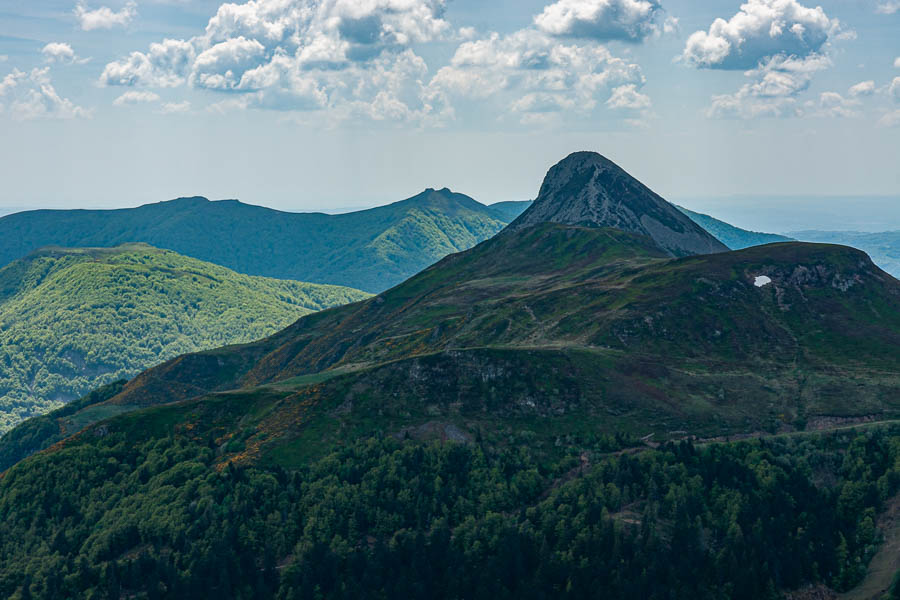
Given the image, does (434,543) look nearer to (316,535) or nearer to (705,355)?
(316,535)

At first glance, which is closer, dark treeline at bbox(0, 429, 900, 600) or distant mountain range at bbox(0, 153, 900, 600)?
dark treeline at bbox(0, 429, 900, 600)

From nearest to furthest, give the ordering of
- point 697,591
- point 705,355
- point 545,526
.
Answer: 1. point 697,591
2. point 545,526
3. point 705,355

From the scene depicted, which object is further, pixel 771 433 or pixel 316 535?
pixel 771 433

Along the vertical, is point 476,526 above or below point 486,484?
below

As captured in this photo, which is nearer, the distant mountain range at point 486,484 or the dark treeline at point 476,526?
the dark treeline at point 476,526

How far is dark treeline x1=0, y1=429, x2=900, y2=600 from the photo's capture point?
126 meters

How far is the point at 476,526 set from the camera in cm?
13438

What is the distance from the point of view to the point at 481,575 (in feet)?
421

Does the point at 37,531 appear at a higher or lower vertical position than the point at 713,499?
lower

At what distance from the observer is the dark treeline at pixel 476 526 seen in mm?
125625

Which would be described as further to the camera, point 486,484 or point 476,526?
point 486,484

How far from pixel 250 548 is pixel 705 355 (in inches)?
4685

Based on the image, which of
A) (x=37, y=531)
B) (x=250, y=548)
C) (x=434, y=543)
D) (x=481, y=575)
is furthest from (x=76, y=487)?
(x=481, y=575)

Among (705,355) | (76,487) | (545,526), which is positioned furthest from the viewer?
(705,355)
